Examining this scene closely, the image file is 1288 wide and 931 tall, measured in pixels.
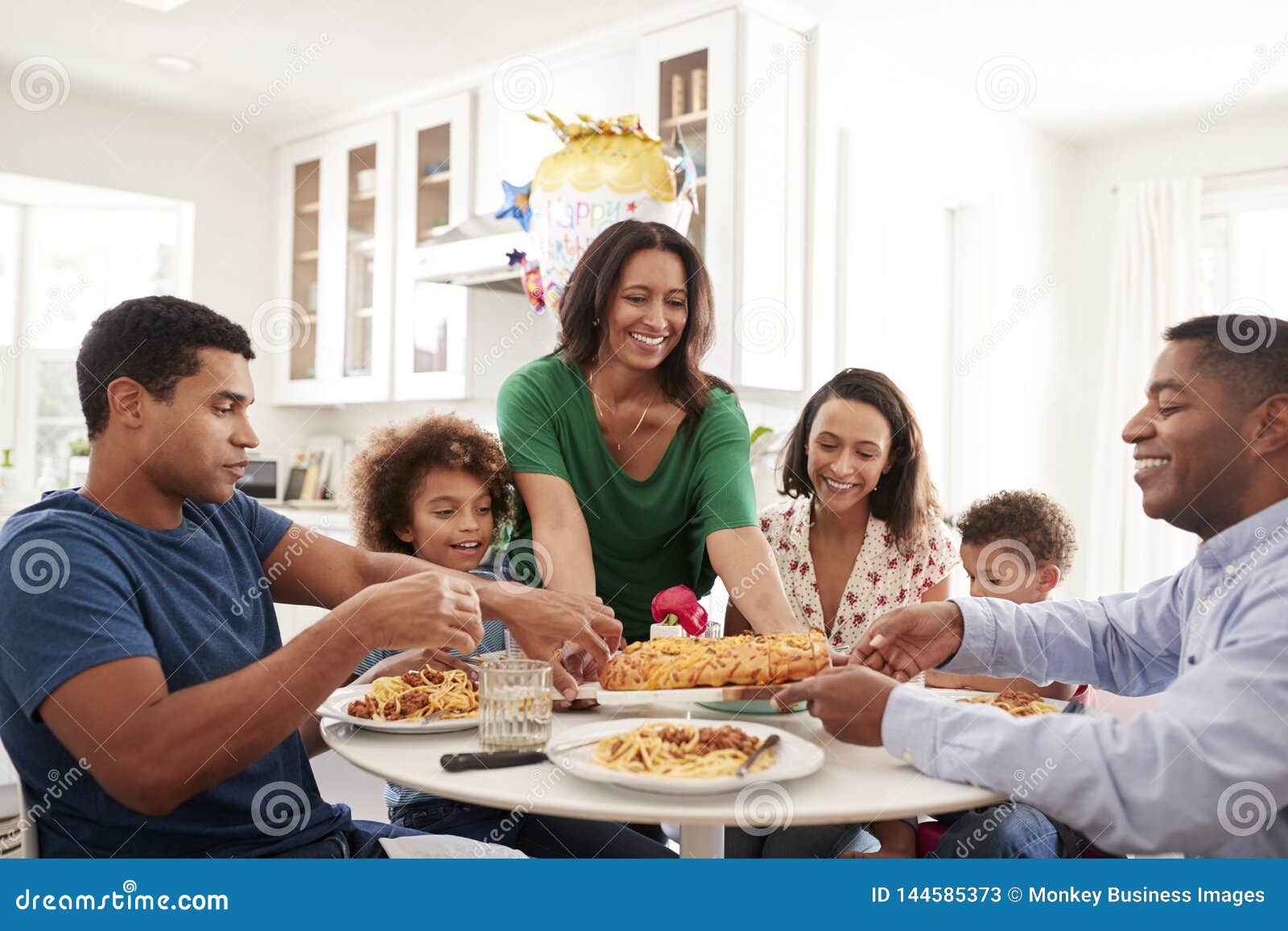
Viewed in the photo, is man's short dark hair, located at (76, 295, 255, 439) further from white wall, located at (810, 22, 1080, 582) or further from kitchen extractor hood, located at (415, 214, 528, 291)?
white wall, located at (810, 22, 1080, 582)

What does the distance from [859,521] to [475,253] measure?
6.93 feet

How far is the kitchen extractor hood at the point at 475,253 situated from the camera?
3.95 metres

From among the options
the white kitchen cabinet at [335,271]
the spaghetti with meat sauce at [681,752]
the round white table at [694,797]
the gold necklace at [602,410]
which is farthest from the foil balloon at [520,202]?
the spaghetti with meat sauce at [681,752]

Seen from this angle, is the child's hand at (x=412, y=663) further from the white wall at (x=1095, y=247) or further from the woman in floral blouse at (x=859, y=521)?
the white wall at (x=1095, y=247)

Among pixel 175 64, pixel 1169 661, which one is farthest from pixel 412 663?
pixel 175 64

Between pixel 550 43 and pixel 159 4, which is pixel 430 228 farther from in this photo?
pixel 159 4

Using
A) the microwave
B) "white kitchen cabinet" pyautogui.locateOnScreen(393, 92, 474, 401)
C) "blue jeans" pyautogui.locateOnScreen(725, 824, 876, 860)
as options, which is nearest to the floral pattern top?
"blue jeans" pyautogui.locateOnScreen(725, 824, 876, 860)

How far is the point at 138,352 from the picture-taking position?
1.40 meters

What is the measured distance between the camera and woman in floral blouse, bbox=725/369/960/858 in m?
2.50

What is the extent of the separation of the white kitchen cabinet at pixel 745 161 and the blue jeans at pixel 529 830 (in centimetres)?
212

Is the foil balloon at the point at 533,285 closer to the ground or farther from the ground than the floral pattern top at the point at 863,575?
farther from the ground

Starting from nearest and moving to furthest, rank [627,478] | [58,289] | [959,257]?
[627,478]
[959,257]
[58,289]

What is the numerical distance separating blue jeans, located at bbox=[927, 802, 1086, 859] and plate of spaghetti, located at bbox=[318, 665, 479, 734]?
953 millimetres

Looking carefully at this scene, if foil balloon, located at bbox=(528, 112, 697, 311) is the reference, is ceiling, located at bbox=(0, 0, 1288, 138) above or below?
above
